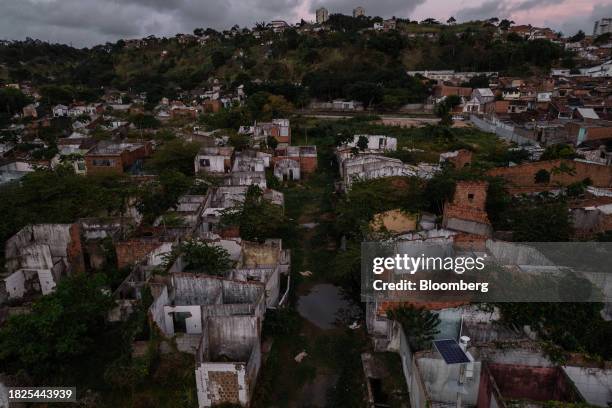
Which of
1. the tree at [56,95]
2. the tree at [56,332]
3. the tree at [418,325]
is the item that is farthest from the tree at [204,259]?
the tree at [56,95]

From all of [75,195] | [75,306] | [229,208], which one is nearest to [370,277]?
[229,208]

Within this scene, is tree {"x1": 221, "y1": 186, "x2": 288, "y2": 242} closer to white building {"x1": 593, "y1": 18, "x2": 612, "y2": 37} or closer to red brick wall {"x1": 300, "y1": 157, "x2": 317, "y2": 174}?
red brick wall {"x1": 300, "y1": 157, "x2": 317, "y2": 174}

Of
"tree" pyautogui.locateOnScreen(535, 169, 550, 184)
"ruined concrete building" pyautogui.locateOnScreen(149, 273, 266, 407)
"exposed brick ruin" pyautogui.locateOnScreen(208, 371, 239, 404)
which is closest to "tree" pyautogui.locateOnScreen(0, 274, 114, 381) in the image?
"ruined concrete building" pyautogui.locateOnScreen(149, 273, 266, 407)

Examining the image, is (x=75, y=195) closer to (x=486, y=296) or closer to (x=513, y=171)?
(x=486, y=296)

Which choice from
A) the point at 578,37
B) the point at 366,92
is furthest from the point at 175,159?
the point at 578,37

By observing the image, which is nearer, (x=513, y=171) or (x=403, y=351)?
(x=403, y=351)

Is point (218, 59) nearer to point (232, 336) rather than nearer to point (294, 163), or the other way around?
point (294, 163)
